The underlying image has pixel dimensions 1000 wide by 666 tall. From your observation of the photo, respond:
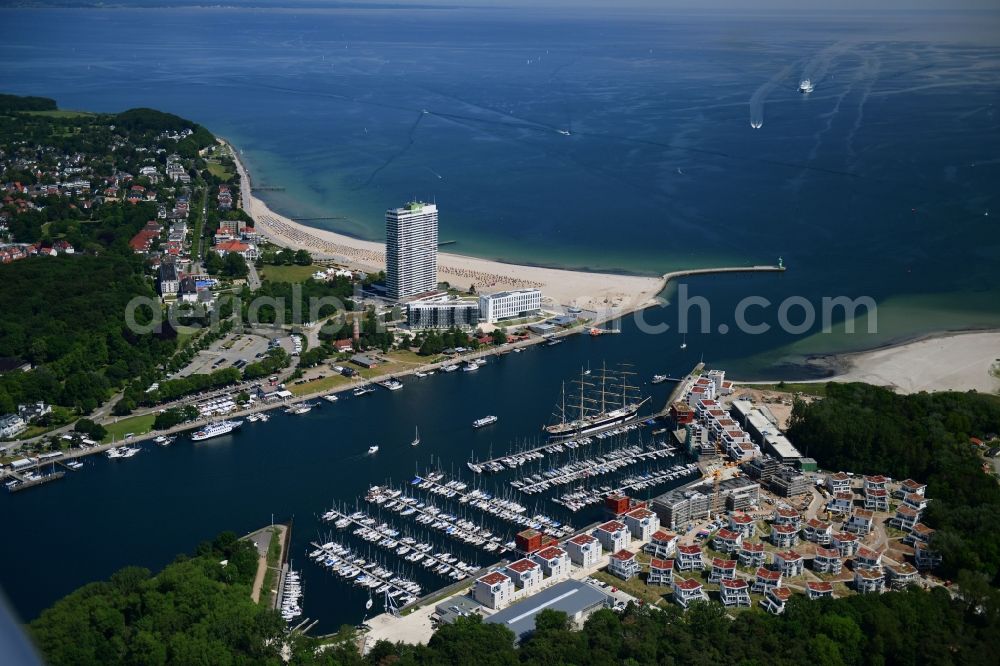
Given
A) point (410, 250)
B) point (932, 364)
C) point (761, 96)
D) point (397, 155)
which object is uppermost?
point (761, 96)

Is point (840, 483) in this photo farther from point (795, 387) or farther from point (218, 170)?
point (218, 170)

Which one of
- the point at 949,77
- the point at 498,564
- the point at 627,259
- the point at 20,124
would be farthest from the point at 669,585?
the point at 949,77

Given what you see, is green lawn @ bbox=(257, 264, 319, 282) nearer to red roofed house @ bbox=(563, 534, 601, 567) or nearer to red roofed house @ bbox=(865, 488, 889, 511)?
red roofed house @ bbox=(563, 534, 601, 567)

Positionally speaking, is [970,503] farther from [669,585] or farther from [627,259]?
[627,259]

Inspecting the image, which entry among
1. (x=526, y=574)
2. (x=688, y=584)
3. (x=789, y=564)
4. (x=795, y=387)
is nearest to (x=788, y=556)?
(x=789, y=564)

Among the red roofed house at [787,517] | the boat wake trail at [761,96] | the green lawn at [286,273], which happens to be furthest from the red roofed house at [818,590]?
the boat wake trail at [761,96]

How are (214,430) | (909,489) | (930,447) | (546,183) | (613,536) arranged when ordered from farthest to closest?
(546,183) → (214,430) → (930,447) → (909,489) → (613,536)
